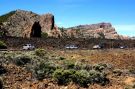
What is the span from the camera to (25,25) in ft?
368

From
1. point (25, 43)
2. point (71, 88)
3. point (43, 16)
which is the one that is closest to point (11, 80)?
point (71, 88)

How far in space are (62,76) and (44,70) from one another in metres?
1.74

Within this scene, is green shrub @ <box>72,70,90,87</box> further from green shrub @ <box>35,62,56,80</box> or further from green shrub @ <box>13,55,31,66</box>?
green shrub @ <box>13,55,31,66</box>

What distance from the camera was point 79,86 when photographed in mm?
25688

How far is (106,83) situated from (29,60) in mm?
6294

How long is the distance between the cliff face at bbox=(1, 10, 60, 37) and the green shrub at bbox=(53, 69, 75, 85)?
77.8m

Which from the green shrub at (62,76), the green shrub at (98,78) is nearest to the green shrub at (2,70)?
the green shrub at (62,76)

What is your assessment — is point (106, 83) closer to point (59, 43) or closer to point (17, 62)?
point (17, 62)

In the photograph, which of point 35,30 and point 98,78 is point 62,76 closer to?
point 98,78

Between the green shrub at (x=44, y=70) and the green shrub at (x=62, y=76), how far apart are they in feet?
2.50

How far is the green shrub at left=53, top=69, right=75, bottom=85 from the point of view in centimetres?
2578

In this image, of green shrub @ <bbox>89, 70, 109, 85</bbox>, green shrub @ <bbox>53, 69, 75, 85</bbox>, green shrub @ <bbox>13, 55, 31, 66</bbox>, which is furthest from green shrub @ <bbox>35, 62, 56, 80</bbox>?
green shrub @ <bbox>89, 70, 109, 85</bbox>

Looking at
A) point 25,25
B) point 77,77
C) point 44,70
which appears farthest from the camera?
point 25,25

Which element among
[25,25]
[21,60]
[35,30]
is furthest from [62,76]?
[25,25]
